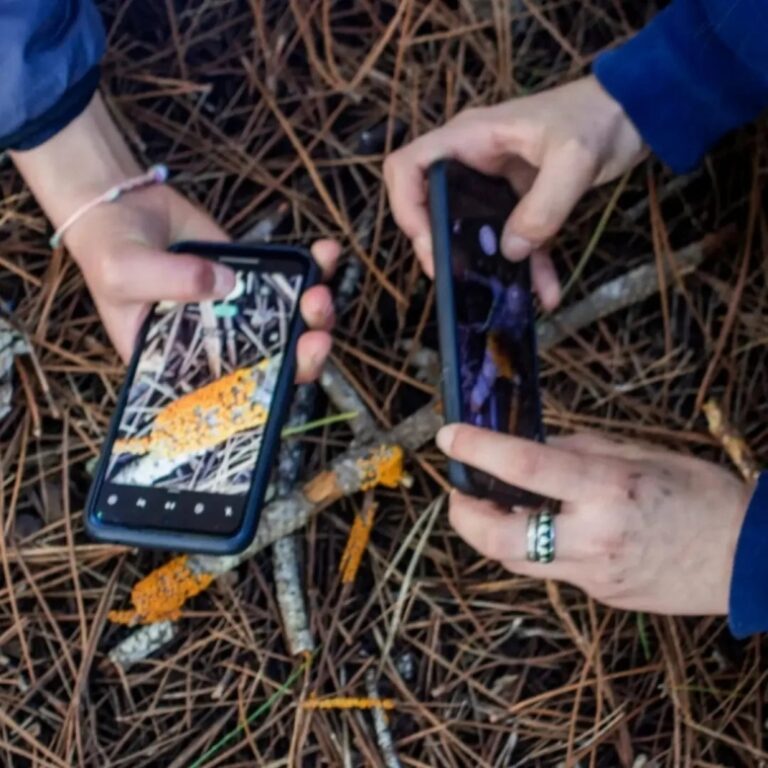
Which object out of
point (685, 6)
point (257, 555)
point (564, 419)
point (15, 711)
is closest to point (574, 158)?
point (685, 6)

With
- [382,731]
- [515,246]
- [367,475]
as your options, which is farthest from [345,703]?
[515,246]

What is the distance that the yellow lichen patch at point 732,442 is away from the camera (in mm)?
1304

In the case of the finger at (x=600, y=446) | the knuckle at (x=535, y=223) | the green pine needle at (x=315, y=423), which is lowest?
the green pine needle at (x=315, y=423)

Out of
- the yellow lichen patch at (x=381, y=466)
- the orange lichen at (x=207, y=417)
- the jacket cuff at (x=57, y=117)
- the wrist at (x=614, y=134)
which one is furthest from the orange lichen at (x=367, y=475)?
the jacket cuff at (x=57, y=117)

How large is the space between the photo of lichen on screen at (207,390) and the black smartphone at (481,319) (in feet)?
0.89

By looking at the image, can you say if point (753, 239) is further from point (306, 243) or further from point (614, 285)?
point (306, 243)

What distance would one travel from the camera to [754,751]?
1251 mm

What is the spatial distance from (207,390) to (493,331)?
38 cm

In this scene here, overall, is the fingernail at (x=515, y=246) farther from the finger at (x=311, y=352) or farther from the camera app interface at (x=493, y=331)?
the finger at (x=311, y=352)

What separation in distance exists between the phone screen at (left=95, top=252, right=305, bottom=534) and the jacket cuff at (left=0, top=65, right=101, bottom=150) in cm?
27

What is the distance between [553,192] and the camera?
1.22m

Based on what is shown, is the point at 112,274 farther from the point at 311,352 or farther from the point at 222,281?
the point at 311,352

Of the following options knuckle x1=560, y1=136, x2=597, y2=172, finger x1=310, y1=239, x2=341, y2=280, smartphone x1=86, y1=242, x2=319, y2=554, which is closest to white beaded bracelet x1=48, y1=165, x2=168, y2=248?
smartphone x1=86, y1=242, x2=319, y2=554

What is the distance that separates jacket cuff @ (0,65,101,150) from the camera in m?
1.28
